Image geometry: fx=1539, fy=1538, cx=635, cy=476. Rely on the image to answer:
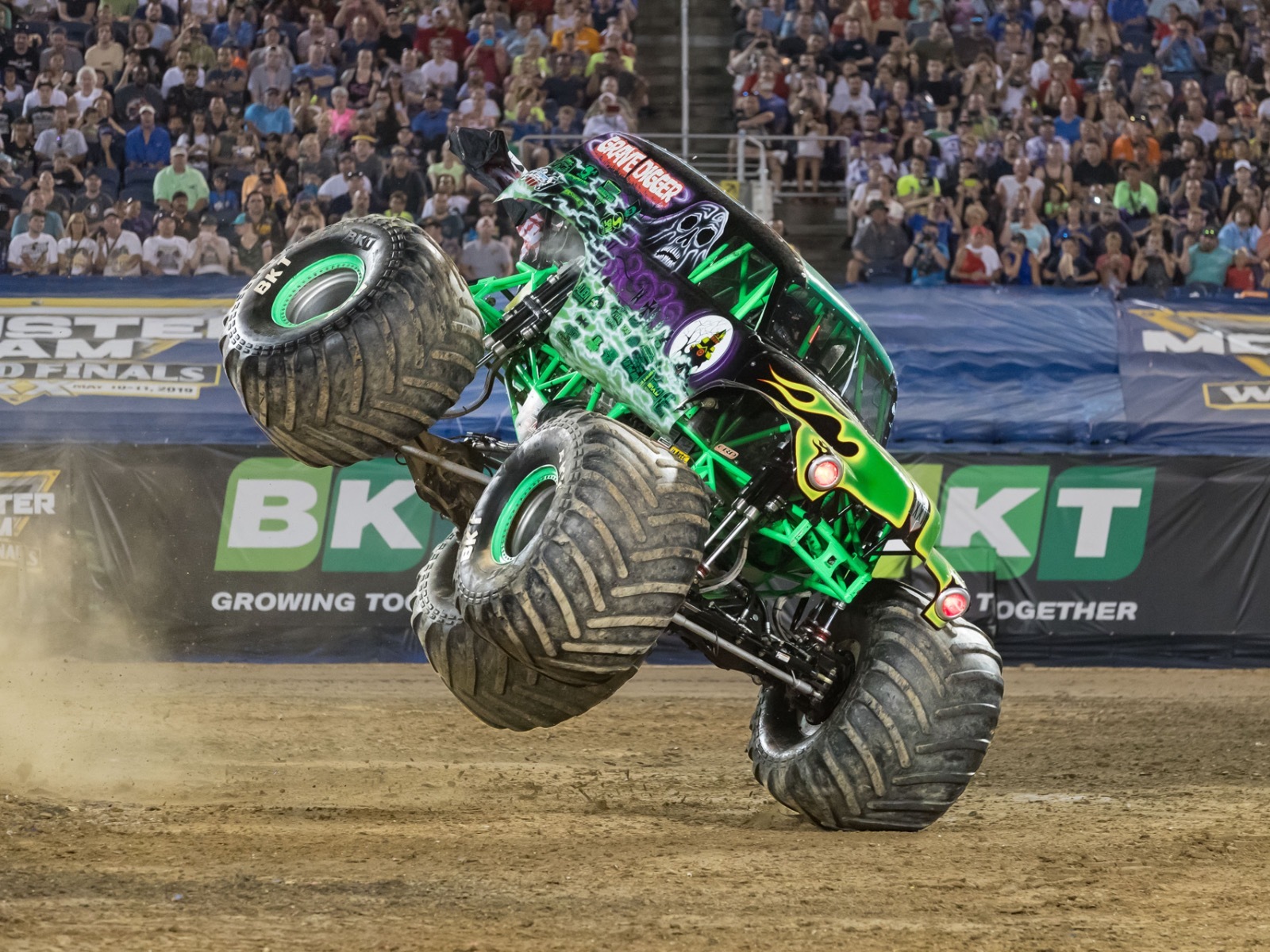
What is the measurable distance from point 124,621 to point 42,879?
816cm

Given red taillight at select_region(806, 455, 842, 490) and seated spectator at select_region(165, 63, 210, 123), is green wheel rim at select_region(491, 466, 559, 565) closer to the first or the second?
red taillight at select_region(806, 455, 842, 490)

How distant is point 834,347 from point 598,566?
2014 mm

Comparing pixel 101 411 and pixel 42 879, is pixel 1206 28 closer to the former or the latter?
pixel 101 411

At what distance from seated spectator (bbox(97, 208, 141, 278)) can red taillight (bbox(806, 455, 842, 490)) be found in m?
10.7

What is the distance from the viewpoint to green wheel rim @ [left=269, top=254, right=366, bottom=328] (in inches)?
293

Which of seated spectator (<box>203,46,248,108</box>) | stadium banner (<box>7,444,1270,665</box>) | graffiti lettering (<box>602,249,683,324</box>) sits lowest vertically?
stadium banner (<box>7,444,1270,665</box>)

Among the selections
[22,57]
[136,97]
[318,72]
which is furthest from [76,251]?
[318,72]

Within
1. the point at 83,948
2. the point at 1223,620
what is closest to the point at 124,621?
the point at 83,948

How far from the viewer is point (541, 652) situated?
600 centimetres

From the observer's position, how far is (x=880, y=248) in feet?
53.1

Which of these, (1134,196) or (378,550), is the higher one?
(1134,196)

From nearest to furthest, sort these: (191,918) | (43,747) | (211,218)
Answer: (191,918) → (43,747) → (211,218)

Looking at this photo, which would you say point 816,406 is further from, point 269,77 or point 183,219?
point 269,77

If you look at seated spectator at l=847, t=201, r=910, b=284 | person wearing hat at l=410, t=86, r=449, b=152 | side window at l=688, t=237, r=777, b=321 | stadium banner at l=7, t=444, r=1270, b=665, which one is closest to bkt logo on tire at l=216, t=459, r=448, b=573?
stadium banner at l=7, t=444, r=1270, b=665
